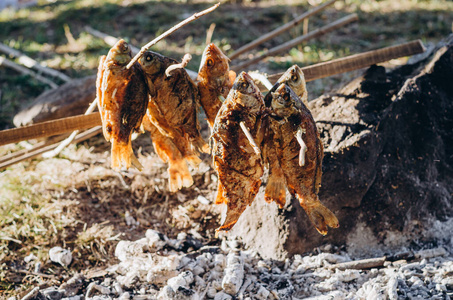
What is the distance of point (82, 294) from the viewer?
2.73 metres

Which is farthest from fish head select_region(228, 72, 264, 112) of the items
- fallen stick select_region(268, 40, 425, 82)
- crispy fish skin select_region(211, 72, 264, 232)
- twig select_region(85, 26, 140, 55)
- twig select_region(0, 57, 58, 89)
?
twig select_region(85, 26, 140, 55)

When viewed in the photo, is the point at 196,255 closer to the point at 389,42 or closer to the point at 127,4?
the point at 389,42

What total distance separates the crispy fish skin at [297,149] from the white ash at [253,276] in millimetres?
715

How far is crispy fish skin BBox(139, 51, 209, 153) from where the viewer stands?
220cm

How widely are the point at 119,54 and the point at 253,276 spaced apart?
1.68m

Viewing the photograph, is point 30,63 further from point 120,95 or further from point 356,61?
point 356,61

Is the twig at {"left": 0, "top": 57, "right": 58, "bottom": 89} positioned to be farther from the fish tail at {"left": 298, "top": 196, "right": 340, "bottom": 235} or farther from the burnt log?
the fish tail at {"left": 298, "top": 196, "right": 340, "bottom": 235}

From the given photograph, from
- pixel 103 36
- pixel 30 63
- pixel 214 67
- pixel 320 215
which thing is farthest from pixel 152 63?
pixel 103 36

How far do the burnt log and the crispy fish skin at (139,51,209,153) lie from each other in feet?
3.28

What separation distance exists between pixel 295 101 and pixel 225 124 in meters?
0.35

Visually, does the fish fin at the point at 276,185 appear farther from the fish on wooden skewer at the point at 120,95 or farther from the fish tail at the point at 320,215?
the fish on wooden skewer at the point at 120,95

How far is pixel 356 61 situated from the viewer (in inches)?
128

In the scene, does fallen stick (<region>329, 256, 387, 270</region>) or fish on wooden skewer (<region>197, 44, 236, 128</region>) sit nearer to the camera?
fish on wooden skewer (<region>197, 44, 236, 128</region>)

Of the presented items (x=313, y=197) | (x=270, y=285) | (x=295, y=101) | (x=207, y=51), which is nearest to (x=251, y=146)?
(x=295, y=101)
